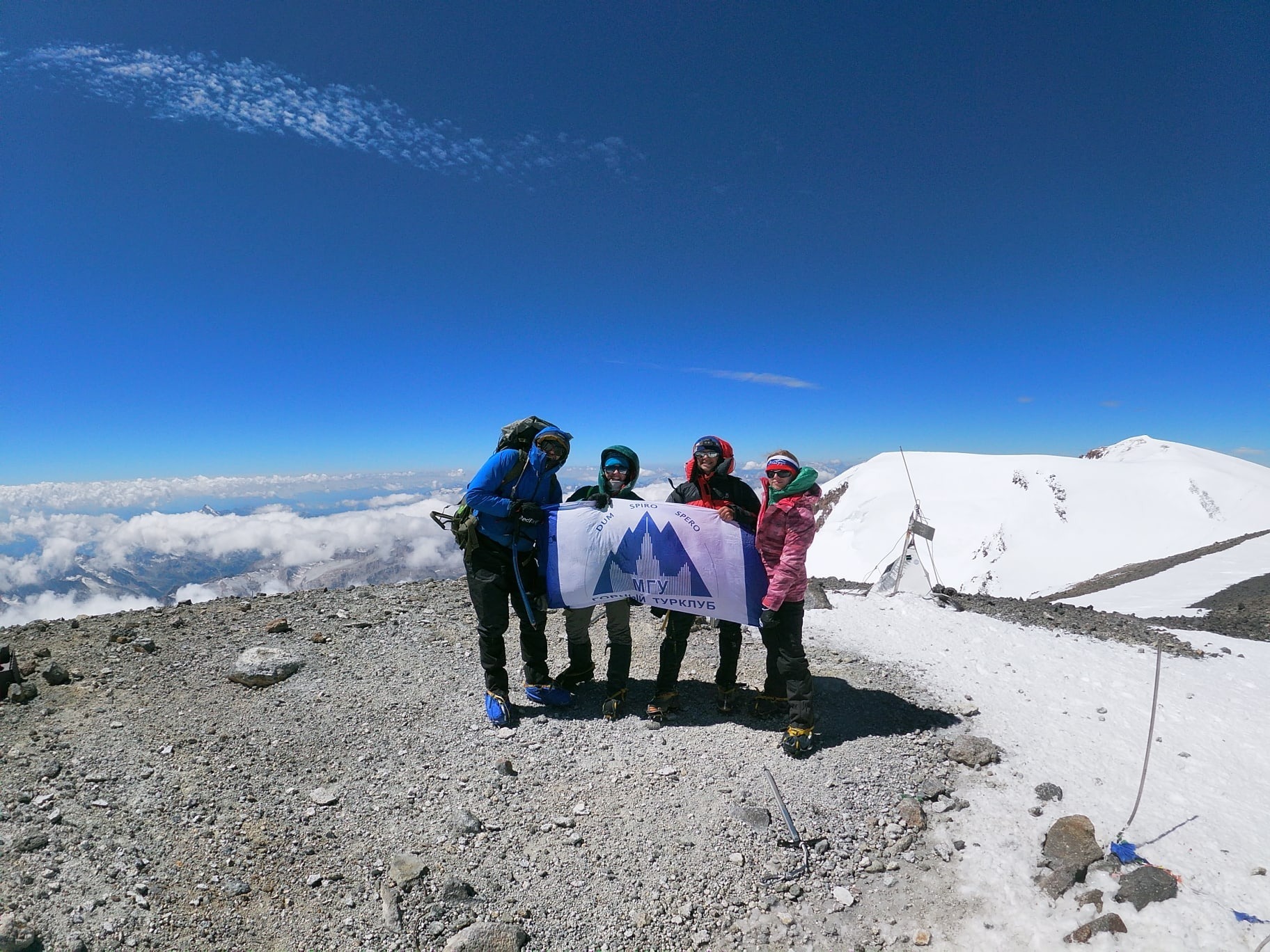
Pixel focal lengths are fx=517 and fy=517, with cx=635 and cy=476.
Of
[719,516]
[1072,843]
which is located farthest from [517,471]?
[1072,843]

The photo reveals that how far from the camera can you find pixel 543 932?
326cm

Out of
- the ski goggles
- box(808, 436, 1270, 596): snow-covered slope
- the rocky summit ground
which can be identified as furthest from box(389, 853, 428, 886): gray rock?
box(808, 436, 1270, 596): snow-covered slope

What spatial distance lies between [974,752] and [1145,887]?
1.66 meters

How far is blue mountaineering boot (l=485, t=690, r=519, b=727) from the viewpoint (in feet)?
17.3

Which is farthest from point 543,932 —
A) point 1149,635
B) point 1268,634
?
point 1268,634

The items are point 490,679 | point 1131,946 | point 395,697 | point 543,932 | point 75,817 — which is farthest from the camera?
point 395,697

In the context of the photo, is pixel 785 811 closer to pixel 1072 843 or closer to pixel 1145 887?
pixel 1072 843

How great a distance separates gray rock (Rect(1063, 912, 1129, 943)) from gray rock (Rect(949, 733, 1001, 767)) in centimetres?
172

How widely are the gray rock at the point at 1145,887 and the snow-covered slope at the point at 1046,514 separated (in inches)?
1236

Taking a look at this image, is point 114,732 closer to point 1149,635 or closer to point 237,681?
point 237,681

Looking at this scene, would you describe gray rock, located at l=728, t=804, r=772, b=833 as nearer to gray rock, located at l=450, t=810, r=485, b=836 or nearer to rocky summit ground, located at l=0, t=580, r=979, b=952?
rocky summit ground, located at l=0, t=580, r=979, b=952

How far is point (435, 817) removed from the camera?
13.3 feet

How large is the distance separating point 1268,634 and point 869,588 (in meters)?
7.14

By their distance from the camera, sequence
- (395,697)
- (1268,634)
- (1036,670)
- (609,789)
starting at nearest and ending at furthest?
1. (609,789)
2. (395,697)
3. (1036,670)
4. (1268,634)
